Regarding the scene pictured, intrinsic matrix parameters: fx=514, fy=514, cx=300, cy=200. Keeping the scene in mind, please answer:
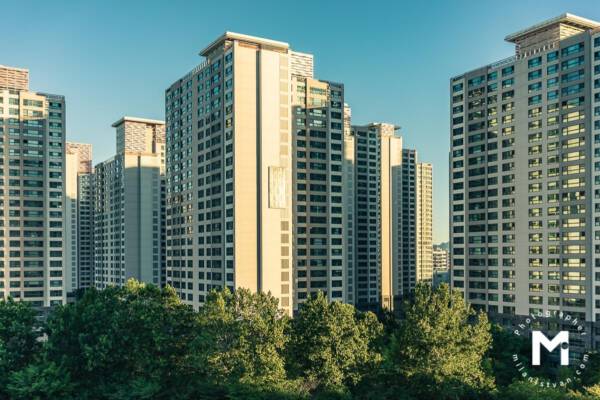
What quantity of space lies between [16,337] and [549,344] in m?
89.0

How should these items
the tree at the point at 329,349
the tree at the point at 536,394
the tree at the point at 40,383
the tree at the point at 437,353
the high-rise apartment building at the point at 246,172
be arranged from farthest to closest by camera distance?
the high-rise apartment building at the point at 246,172, the tree at the point at 437,353, the tree at the point at 329,349, the tree at the point at 40,383, the tree at the point at 536,394

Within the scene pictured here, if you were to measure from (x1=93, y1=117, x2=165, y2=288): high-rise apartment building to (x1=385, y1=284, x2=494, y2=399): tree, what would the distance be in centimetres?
11702

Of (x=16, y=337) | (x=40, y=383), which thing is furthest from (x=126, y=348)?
(x=16, y=337)

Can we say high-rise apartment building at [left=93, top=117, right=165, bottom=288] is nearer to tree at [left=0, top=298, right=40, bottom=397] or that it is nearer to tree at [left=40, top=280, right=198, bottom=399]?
tree at [left=0, top=298, right=40, bottom=397]

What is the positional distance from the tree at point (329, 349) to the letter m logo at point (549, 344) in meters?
40.2

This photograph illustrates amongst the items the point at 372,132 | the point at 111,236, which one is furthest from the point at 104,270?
the point at 372,132

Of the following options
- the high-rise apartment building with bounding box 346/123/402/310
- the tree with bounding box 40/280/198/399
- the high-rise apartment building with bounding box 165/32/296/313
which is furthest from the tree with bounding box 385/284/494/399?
the high-rise apartment building with bounding box 346/123/402/310

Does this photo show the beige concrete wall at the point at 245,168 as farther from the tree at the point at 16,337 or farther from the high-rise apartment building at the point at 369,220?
the high-rise apartment building at the point at 369,220

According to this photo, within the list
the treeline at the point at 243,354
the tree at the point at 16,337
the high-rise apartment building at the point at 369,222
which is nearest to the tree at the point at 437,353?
the treeline at the point at 243,354

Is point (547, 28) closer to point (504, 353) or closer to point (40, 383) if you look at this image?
point (504, 353)

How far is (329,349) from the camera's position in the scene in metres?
60.1

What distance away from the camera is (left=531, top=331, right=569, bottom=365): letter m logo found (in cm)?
8806

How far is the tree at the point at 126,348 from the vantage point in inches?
2442

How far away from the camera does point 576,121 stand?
10200cm
